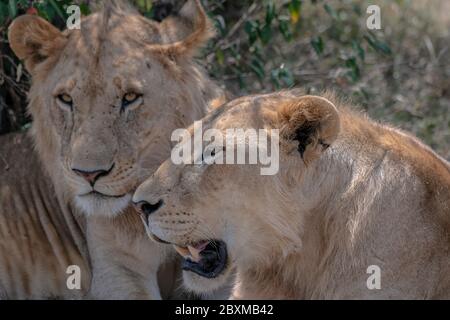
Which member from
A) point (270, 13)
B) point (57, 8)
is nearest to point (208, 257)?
point (57, 8)

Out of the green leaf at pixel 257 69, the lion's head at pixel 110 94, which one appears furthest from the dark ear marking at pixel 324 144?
the green leaf at pixel 257 69

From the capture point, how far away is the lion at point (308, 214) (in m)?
3.45

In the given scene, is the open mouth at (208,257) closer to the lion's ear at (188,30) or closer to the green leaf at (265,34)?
the lion's ear at (188,30)

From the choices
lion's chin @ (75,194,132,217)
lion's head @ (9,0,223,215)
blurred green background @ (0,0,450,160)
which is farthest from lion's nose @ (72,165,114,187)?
blurred green background @ (0,0,450,160)

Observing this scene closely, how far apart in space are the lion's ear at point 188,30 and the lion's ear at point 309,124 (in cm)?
113

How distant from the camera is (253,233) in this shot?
11.6 ft

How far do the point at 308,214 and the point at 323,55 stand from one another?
13.5 feet

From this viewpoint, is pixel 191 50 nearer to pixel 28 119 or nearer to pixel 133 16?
pixel 133 16

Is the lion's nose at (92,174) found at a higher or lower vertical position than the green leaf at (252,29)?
lower

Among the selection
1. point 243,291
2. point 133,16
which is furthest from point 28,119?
point 243,291

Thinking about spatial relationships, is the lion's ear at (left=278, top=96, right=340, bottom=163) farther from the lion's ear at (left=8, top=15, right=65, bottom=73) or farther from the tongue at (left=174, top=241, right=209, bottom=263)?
the lion's ear at (left=8, top=15, right=65, bottom=73)

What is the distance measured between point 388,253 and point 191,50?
154cm

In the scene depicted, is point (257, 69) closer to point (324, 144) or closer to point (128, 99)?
point (128, 99)

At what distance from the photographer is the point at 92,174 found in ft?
13.5
